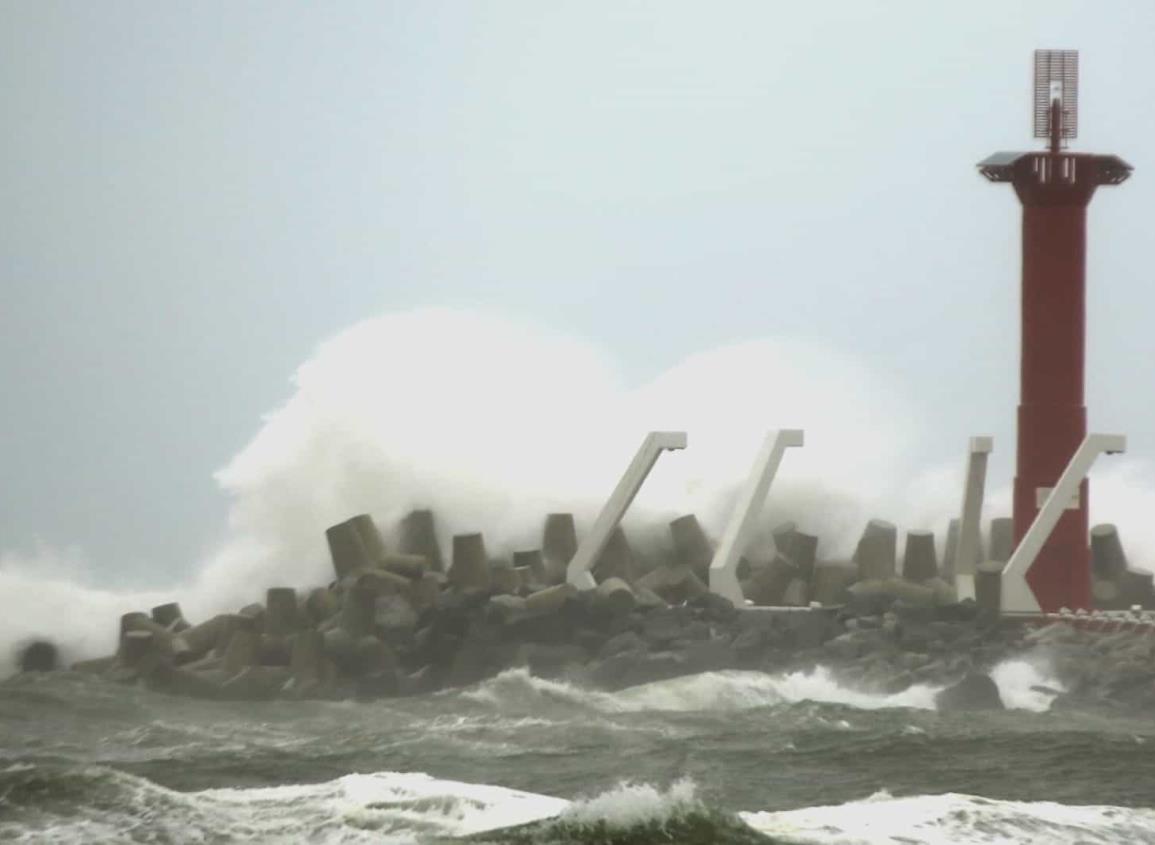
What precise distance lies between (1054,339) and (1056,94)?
211cm

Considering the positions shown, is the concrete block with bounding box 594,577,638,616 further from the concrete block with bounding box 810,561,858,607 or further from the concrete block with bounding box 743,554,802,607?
the concrete block with bounding box 810,561,858,607

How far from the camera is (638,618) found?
2228 cm

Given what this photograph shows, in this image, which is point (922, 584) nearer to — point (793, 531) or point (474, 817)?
point (793, 531)

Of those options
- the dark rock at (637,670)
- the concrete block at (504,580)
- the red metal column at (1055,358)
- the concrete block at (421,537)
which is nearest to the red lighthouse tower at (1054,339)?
the red metal column at (1055,358)

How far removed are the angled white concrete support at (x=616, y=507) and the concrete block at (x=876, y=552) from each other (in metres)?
1.72

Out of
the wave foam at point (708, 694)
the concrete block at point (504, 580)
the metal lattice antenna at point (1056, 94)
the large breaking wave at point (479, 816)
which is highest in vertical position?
the metal lattice antenna at point (1056, 94)

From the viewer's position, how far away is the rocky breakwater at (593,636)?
70.8 feet

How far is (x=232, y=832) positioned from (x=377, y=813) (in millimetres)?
773

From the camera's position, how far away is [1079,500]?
23.0m

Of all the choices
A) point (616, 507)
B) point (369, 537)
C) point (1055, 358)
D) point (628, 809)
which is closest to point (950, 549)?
point (1055, 358)

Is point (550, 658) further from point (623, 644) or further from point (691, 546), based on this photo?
point (691, 546)

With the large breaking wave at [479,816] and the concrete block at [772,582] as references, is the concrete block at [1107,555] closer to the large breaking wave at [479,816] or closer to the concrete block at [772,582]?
the concrete block at [772,582]

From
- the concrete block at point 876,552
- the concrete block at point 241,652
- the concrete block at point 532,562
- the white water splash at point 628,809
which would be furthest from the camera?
the concrete block at point 876,552

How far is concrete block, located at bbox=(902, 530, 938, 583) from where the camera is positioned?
24.2 meters
